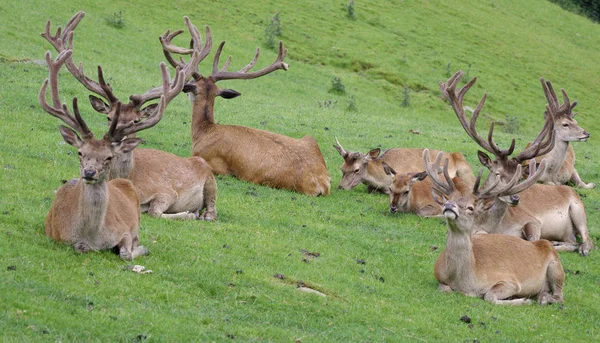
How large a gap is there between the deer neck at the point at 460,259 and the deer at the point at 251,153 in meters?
4.59

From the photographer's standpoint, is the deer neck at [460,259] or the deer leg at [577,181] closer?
the deer neck at [460,259]

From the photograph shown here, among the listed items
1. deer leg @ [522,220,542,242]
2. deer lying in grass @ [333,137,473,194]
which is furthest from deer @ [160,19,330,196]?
deer leg @ [522,220,542,242]

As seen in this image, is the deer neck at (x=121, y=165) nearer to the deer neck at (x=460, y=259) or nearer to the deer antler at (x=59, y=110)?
the deer antler at (x=59, y=110)

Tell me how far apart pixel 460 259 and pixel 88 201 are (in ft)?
13.9

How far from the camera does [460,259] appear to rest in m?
10.6

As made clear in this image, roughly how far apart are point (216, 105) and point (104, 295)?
1436 cm

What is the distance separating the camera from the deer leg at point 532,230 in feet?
44.9

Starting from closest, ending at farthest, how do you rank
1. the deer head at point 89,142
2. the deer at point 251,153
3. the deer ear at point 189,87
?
the deer head at point 89,142, the deer at point 251,153, the deer ear at point 189,87

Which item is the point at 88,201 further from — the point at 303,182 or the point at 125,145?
the point at 303,182

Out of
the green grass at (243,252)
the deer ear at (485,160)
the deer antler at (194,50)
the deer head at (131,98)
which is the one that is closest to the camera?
the green grass at (243,252)

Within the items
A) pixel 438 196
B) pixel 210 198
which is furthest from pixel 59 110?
pixel 438 196

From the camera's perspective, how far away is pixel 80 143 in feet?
28.9

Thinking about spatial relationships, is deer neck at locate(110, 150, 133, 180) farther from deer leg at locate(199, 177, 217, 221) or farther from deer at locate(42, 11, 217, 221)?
deer leg at locate(199, 177, 217, 221)

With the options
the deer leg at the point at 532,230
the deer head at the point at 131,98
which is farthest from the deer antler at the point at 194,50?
the deer leg at the point at 532,230
